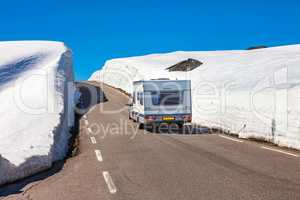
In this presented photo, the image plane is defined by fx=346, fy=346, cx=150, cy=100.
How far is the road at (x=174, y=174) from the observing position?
6.29 meters

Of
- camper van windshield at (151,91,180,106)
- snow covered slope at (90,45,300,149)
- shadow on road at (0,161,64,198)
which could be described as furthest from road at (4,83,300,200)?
camper van windshield at (151,91,180,106)

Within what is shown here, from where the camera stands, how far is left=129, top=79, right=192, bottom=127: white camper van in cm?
1780

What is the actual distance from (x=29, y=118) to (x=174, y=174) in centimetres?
1075

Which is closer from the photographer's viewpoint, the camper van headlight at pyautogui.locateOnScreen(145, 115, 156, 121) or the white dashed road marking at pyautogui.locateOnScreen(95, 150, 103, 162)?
the white dashed road marking at pyautogui.locateOnScreen(95, 150, 103, 162)

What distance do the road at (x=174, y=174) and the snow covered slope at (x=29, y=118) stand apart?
672 mm

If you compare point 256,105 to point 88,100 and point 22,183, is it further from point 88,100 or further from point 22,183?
point 88,100

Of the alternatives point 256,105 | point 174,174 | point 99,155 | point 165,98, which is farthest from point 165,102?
point 174,174

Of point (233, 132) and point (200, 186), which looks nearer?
point (200, 186)

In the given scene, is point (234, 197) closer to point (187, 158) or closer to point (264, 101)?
point (187, 158)

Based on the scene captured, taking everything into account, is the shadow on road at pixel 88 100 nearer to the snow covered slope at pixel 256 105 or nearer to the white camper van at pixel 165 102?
the snow covered slope at pixel 256 105

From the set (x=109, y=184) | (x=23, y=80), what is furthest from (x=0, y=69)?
(x=109, y=184)

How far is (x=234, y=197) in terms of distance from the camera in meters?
5.88

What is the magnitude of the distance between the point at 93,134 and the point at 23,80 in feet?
62.8

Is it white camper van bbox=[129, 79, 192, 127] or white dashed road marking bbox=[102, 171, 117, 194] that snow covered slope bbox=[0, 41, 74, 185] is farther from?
white camper van bbox=[129, 79, 192, 127]
